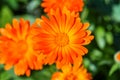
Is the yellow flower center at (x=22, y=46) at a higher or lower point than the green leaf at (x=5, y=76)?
higher

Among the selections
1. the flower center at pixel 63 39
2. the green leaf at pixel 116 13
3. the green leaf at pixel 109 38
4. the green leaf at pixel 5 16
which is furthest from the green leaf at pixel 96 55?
the green leaf at pixel 5 16

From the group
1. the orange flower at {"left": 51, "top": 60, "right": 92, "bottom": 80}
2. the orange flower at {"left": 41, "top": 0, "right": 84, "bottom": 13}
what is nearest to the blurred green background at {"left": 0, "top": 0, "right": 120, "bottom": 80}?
the orange flower at {"left": 51, "top": 60, "right": 92, "bottom": 80}

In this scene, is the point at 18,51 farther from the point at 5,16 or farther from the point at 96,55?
the point at 5,16

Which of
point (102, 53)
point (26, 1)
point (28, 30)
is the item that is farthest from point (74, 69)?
point (26, 1)

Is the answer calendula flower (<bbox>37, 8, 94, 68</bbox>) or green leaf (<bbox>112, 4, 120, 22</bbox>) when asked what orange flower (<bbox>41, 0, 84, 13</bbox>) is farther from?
green leaf (<bbox>112, 4, 120, 22</bbox>)

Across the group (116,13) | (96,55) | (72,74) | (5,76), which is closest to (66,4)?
(72,74)

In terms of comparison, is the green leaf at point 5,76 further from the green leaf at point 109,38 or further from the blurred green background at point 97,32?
the green leaf at point 109,38

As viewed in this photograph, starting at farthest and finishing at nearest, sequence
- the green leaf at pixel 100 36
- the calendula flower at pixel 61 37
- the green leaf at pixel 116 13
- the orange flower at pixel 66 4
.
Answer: the green leaf at pixel 116 13
the green leaf at pixel 100 36
the orange flower at pixel 66 4
the calendula flower at pixel 61 37

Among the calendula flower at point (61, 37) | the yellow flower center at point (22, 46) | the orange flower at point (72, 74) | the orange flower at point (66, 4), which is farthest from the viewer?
the yellow flower center at point (22, 46)
